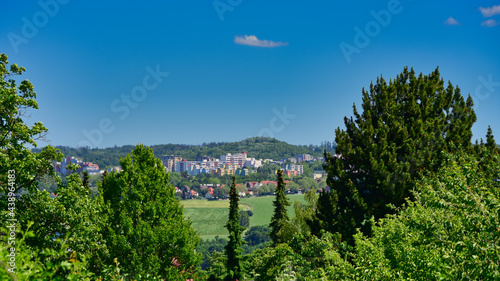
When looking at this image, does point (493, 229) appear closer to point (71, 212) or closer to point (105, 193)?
point (71, 212)

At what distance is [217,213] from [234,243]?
5614 inches

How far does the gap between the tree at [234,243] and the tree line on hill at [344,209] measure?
1048 centimetres

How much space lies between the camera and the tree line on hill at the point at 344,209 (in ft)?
19.2

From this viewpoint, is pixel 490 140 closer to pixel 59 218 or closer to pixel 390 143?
pixel 390 143

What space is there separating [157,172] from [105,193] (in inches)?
93.6

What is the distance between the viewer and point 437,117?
64.5ft

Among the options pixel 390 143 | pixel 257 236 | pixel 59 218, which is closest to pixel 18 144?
pixel 59 218

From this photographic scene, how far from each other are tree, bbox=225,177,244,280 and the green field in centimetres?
10497

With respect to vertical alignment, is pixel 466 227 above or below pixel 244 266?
above

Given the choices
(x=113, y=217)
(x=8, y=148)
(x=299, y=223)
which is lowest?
(x=299, y=223)

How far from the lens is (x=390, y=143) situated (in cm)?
1858

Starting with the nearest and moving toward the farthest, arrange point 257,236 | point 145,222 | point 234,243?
point 145,222
point 234,243
point 257,236

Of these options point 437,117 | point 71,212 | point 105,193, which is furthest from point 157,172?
point 437,117

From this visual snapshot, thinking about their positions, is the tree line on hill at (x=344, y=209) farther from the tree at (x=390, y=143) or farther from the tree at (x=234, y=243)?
the tree at (x=234, y=243)
